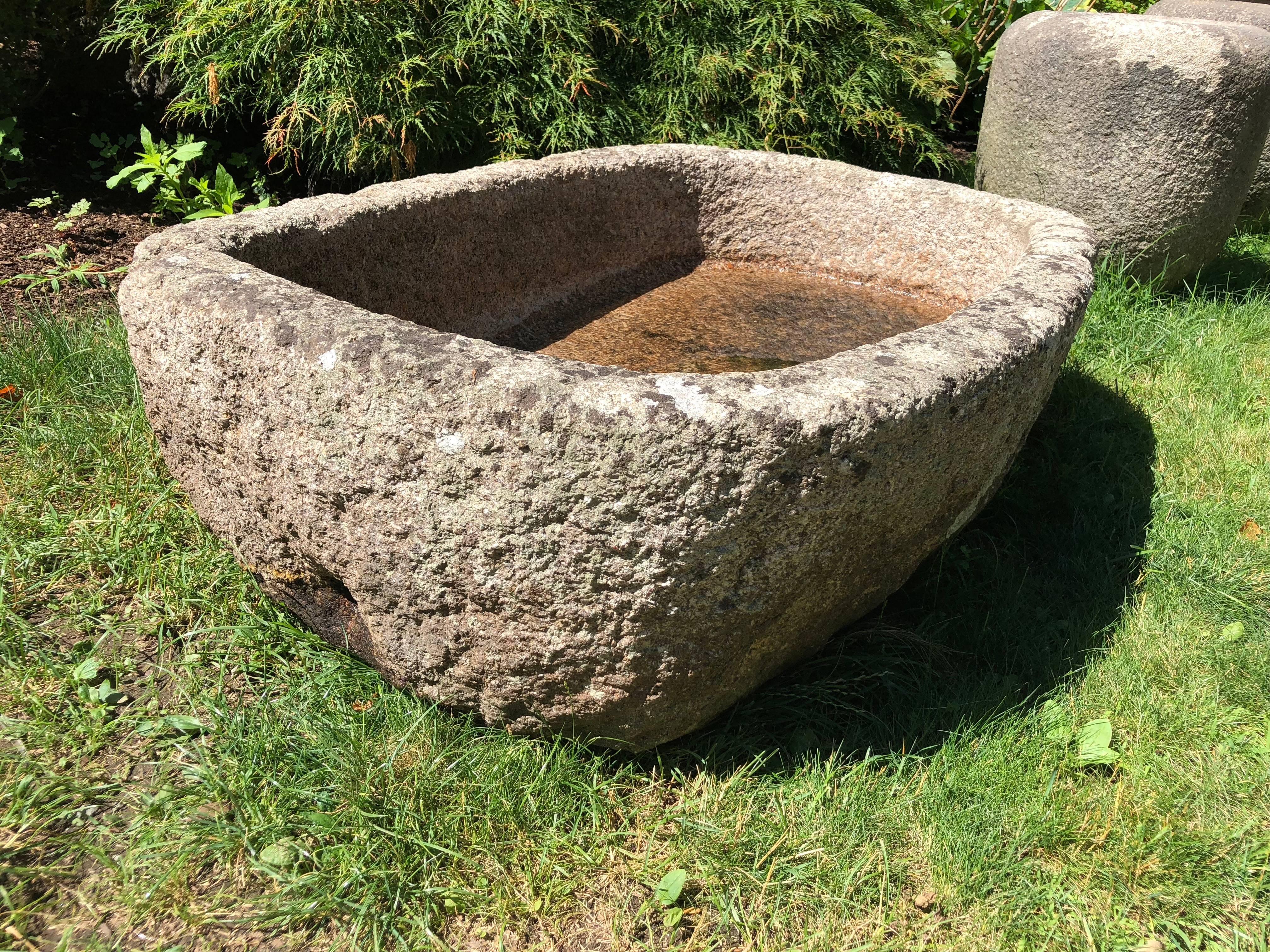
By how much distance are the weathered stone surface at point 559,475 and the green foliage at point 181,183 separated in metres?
1.48

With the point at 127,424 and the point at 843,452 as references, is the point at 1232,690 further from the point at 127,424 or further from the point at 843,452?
the point at 127,424

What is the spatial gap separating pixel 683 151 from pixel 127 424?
1.69m

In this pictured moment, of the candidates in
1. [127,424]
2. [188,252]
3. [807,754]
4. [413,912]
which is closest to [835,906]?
[807,754]

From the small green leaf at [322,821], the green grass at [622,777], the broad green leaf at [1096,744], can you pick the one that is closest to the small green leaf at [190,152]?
the green grass at [622,777]

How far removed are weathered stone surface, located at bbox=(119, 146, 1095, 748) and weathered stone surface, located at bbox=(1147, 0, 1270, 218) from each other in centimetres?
291

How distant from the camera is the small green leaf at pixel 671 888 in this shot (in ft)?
4.99

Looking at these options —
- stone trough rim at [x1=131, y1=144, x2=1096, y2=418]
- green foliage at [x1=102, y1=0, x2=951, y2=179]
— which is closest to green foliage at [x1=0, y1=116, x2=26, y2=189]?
green foliage at [x1=102, y1=0, x2=951, y2=179]

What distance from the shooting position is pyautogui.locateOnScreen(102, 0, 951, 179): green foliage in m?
3.13

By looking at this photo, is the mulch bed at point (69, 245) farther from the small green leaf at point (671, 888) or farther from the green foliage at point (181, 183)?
the small green leaf at point (671, 888)

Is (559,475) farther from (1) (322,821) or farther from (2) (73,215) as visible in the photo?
(2) (73,215)

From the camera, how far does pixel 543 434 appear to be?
1.31 m

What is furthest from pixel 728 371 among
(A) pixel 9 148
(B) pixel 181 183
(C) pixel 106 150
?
(A) pixel 9 148

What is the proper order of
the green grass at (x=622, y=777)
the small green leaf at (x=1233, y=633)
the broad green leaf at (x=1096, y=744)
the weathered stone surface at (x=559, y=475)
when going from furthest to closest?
the small green leaf at (x=1233, y=633) → the broad green leaf at (x=1096, y=744) → the green grass at (x=622, y=777) → the weathered stone surface at (x=559, y=475)

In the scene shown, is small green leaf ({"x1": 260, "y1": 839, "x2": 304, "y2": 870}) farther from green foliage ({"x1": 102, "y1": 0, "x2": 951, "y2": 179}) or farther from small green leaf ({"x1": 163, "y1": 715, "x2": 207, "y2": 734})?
green foliage ({"x1": 102, "y1": 0, "x2": 951, "y2": 179})
